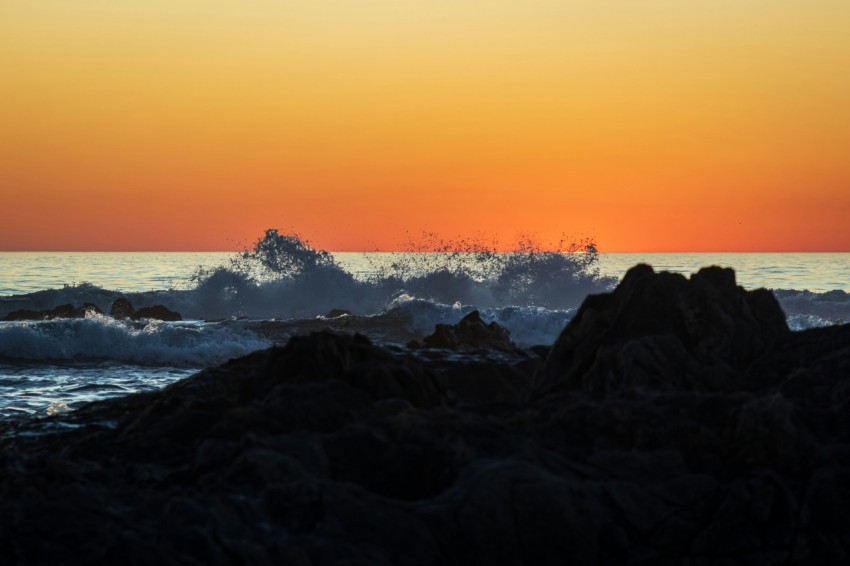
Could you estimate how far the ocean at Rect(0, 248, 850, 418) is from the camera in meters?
22.3

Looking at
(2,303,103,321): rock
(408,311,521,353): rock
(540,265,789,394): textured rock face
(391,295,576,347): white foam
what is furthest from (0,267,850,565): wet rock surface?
(2,303,103,321): rock

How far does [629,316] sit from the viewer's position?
413 inches

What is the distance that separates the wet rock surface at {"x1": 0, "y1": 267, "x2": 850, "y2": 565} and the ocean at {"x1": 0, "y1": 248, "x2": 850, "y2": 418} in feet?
25.3

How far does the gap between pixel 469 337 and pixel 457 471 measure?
33.8 ft

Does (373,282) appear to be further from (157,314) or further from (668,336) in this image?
(668,336)

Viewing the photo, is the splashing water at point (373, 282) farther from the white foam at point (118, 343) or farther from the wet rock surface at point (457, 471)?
the wet rock surface at point (457, 471)

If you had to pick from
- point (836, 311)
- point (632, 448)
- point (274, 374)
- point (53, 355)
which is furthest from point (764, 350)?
point (836, 311)

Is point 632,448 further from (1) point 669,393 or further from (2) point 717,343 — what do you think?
(2) point 717,343

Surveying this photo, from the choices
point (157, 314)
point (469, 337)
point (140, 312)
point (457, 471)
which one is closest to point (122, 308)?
point (140, 312)

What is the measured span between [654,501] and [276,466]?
252 cm

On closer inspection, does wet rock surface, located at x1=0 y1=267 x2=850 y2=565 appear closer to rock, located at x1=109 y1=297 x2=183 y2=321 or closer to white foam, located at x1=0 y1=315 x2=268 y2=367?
white foam, located at x1=0 y1=315 x2=268 y2=367

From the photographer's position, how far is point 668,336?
32.2 feet

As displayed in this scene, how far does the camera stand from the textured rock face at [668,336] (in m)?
9.49

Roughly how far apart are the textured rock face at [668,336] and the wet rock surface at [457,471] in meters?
0.04
